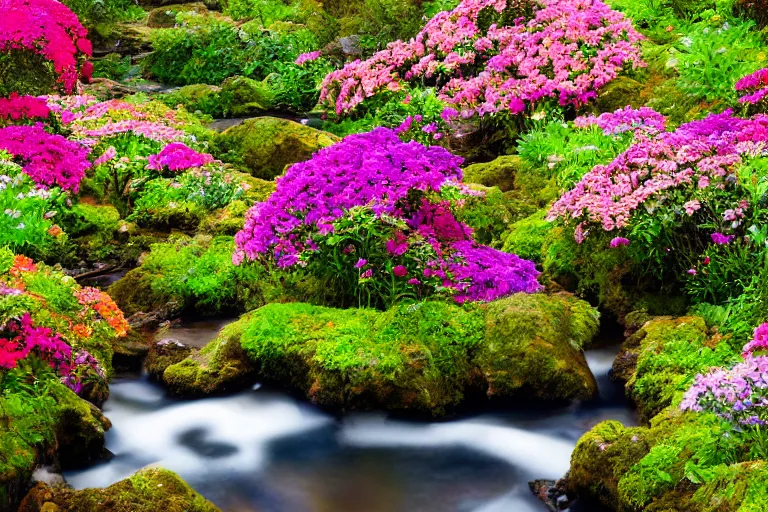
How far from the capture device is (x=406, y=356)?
619 centimetres

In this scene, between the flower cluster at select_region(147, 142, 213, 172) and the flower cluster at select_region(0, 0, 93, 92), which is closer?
the flower cluster at select_region(147, 142, 213, 172)

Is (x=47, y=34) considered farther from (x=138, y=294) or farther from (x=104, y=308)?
(x=104, y=308)

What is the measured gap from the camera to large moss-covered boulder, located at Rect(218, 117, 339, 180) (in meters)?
12.1

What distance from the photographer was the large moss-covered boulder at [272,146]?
12102 mm

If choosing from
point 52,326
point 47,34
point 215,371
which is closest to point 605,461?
point 215,371

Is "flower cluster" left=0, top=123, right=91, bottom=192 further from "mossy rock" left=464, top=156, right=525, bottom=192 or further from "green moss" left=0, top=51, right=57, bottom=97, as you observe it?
"mossy rock" left=464, top=156, right=525, bottom=192

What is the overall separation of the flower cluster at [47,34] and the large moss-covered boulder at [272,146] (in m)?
2.59

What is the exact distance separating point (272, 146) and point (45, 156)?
3123 millimetres

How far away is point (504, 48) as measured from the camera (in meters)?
12.6

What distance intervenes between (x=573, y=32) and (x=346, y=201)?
6097 millimetres

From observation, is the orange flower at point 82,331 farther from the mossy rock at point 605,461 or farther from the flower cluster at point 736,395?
the flower cluster at point 736,395

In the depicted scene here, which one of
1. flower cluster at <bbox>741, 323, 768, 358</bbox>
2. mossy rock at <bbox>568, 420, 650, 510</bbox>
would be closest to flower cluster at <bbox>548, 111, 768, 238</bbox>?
flower cluster at <bbox>741, 323, 768, 358</bbox>

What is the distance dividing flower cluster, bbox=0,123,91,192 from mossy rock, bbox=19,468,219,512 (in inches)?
234

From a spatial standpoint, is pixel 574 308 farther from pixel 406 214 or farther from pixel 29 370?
pixel 29 370
